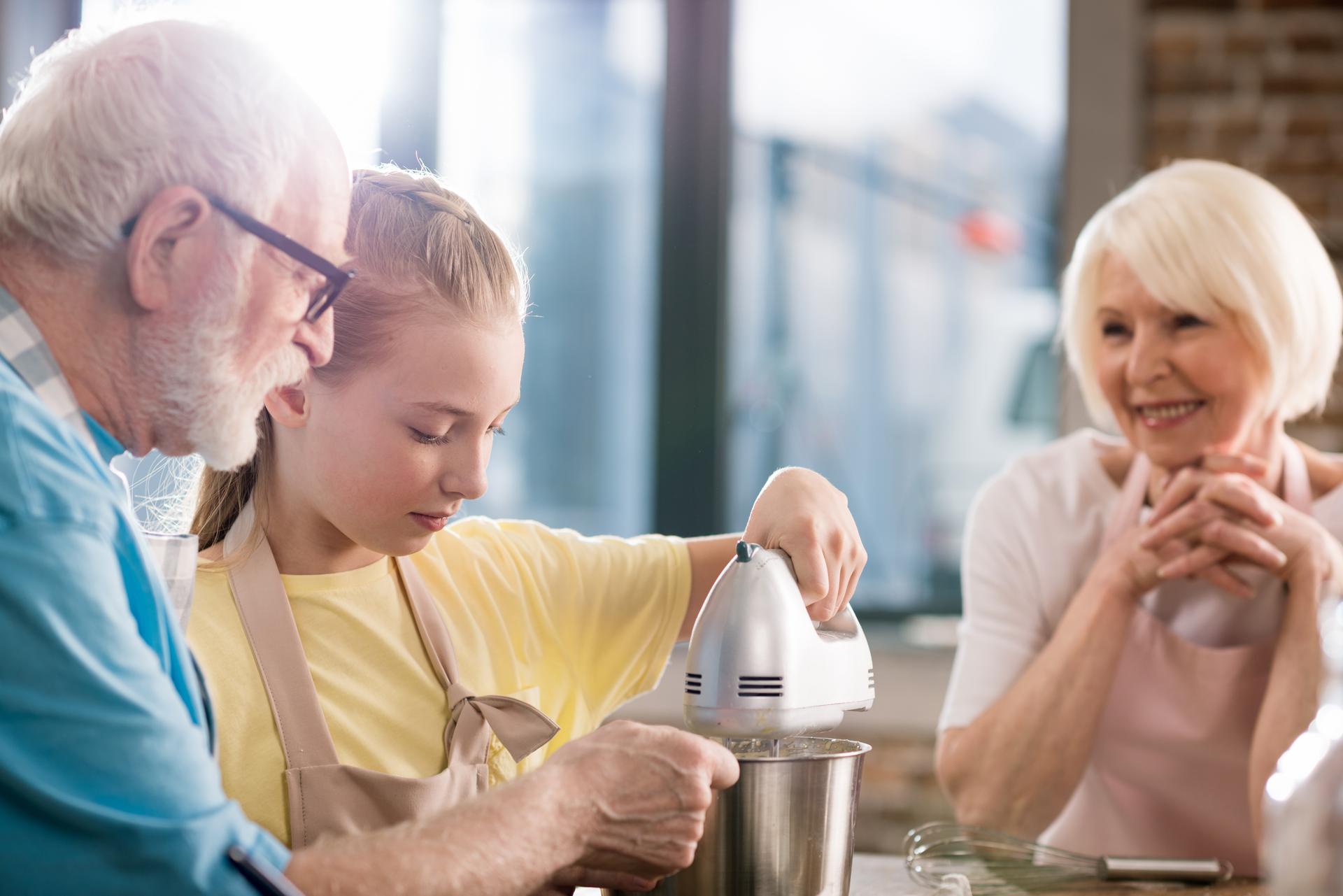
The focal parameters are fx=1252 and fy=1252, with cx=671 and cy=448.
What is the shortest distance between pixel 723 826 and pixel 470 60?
2.89 metres

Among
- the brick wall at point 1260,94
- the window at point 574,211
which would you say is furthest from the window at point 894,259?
the brick wall at point 1260,94

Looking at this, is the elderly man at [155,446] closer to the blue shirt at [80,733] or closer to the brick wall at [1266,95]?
the blue shirt at [80,733]

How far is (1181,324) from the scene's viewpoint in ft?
5.73

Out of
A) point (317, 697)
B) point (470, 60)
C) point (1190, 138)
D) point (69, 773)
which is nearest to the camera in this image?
point (69, 773)

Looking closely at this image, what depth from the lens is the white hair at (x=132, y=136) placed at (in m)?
0.88

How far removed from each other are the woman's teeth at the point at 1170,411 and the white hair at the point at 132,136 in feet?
4.21

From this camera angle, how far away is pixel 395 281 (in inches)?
47.9

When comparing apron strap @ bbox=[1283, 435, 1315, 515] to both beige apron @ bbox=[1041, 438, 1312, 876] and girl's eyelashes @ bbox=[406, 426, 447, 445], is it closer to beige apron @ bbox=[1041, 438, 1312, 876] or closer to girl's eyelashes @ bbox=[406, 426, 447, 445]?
beige apron @ bbox=[1041, 438, 1312, 876]

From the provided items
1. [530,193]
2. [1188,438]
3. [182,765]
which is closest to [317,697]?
[182,765]

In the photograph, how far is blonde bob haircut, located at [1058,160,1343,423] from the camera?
5.57 ft

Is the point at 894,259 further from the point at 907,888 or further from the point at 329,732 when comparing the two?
the point at 329,732

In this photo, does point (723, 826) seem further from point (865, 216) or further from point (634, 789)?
point (865, 216)

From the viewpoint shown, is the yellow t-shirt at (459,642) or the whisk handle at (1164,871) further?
the whisk handle at (1164,871)

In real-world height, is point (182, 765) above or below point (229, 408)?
below
